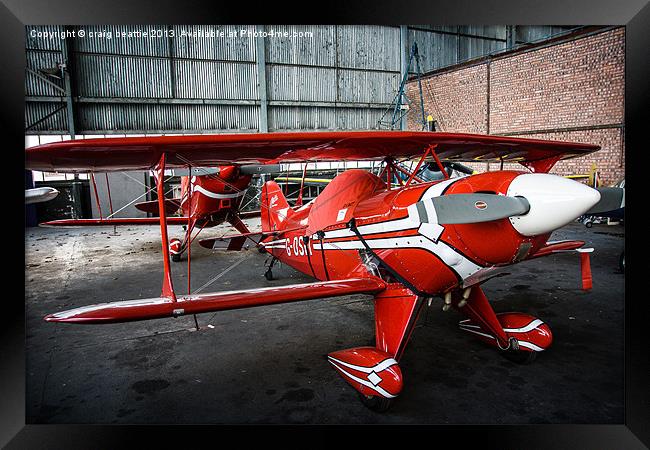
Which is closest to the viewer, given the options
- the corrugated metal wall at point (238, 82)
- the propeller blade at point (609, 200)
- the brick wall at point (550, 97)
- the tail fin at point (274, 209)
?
the propeller blade at point (609, 200)

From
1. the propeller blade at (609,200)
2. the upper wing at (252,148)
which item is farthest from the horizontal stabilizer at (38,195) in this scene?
the propeller blade at (609,200)

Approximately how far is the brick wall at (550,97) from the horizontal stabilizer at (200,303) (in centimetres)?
656

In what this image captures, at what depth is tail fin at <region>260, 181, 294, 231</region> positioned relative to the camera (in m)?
5.32

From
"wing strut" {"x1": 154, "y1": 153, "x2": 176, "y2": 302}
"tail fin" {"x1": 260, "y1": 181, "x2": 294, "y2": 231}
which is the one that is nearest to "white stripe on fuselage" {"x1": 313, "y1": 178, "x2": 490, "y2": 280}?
"wing strut" {"x1": 154, "y1": 153, "x2": 176, "y2": 302}

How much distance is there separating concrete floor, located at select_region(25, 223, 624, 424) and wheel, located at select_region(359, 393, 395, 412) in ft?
0.16

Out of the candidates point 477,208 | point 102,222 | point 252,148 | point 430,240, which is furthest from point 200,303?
point 102,222

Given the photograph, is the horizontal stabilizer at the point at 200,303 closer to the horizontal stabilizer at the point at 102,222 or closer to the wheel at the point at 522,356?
the wheel at the point at 522,356

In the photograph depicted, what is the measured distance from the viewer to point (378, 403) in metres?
2.65

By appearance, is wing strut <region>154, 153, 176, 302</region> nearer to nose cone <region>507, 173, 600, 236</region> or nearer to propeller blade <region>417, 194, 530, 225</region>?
propeller blade <region>417, 194, 530, 225</region>

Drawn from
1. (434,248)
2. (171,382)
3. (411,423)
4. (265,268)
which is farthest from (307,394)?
(265,268)

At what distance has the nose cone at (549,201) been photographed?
2.10 meters

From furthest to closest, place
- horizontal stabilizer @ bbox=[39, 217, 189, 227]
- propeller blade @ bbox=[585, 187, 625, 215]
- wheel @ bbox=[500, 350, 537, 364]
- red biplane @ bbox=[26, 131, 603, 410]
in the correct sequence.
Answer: horizontal stabilizer @ bbox=[39, 217, 189, 227]
wheel @ bbox=[500, 350, 537, 364]
propeller blade @ bbox=[585, 187, 625, 215]
red biplane @ bbox=[26, 131, 603, 410]

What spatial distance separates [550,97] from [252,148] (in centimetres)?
1093
